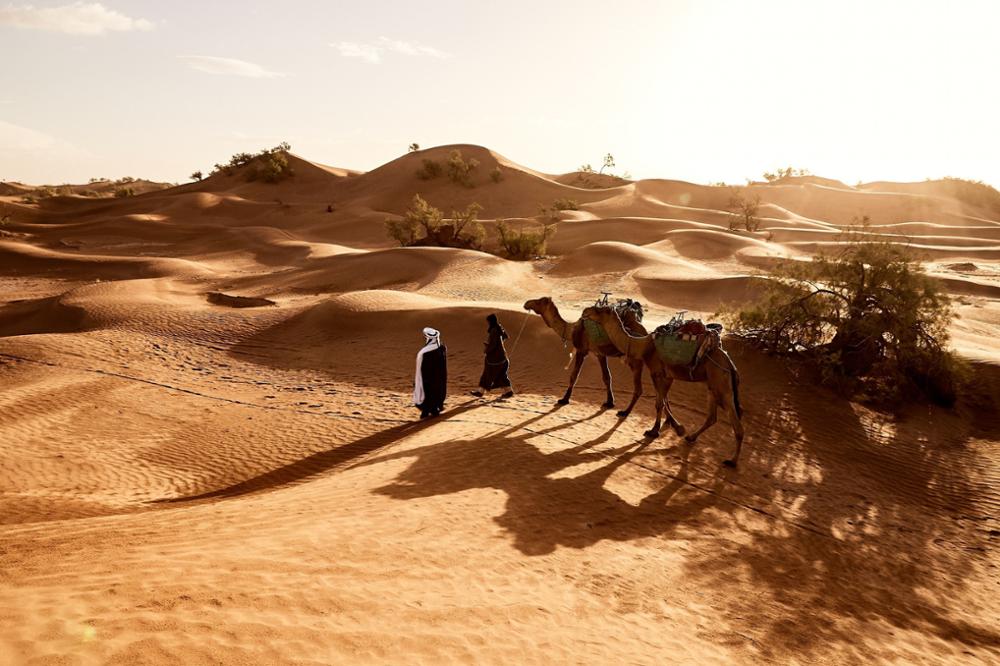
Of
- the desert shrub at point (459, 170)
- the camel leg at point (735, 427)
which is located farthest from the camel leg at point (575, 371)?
the desert shrub at point (459, 170)

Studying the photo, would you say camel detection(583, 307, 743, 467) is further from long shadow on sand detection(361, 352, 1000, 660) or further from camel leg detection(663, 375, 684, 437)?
long shadow on sand detection(361, 352, 1000, 660)

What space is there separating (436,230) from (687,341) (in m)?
27.2

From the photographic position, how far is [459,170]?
62281 mm

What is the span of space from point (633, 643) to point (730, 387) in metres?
5.64

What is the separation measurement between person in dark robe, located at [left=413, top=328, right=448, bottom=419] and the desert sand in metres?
0.42

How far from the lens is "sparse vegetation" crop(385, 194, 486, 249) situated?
3472 centimetres

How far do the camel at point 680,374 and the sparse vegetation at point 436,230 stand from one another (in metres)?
23.9

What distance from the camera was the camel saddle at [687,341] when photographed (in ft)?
31.9

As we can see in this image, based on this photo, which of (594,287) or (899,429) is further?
(594,287)

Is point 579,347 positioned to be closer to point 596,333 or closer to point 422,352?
point 596,333

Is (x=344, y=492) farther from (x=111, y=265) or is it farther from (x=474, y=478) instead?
(x=111, y=265)

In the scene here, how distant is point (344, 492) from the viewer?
7852 mm

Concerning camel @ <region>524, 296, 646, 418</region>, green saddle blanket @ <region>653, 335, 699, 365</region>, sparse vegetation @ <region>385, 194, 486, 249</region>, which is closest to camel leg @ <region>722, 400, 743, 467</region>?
green saddle blanket @ <region>653, 335, 699, 365</region>

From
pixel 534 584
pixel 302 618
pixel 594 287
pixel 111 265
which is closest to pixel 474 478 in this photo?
pixel 534 584
